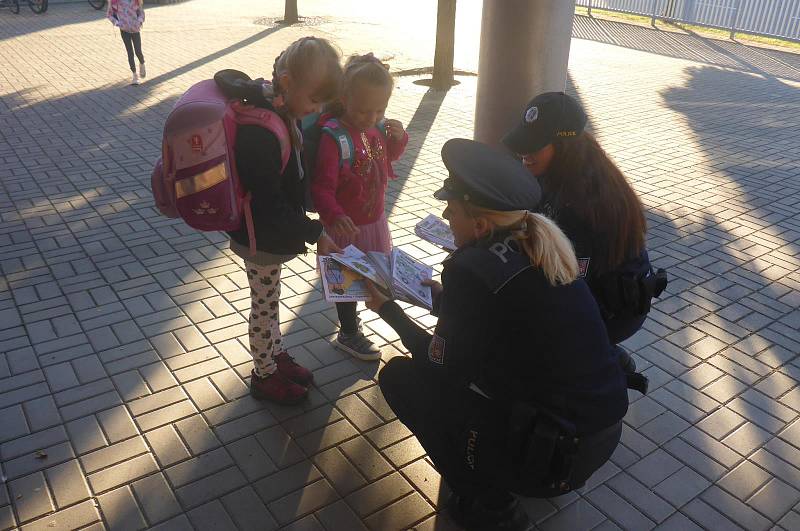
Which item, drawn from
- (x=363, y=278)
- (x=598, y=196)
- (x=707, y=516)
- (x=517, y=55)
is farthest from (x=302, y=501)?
(x=517, y=55)

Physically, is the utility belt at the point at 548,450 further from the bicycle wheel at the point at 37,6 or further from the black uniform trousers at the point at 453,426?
the bicycle wheel at the point at 37,6

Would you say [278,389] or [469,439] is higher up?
[469,439]

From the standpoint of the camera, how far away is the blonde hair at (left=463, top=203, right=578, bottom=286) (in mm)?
2211

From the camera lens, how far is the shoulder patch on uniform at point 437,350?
2.41m

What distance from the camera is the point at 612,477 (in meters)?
3.07

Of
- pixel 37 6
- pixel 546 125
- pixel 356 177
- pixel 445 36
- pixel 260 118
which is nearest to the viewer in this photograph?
pixel 260 118

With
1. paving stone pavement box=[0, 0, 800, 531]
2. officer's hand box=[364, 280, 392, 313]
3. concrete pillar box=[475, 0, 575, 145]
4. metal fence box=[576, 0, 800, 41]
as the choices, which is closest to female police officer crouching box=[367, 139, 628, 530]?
officer's hand box=[364, 280, 392, 313]

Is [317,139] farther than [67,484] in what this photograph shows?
Yes

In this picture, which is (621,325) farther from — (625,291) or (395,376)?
(395,376)

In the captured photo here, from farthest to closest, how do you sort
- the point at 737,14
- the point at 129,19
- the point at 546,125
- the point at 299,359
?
the point at 737,14 < the point at 129,19 < the point at 299,359 < the point at 546,125

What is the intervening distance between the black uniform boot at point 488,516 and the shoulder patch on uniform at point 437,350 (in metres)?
0.70

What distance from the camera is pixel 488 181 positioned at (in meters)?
2.28

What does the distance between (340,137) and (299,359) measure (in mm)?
1335

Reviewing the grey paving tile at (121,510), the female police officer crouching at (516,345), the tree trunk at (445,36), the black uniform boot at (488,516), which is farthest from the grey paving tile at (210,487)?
the tree trunk at (445,36)
